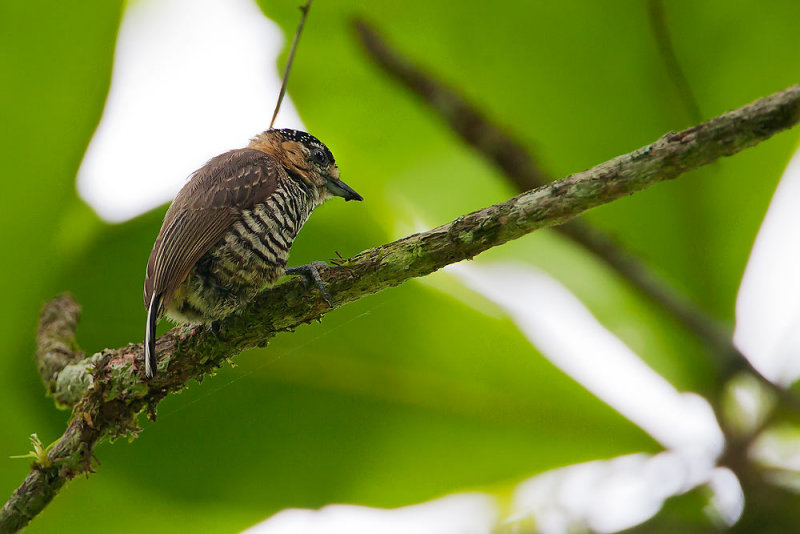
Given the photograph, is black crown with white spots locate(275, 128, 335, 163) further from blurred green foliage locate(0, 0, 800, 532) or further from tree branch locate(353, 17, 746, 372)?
tree branch locate(353, 17, 746, 372)

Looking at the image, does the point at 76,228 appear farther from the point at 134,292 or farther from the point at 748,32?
the point at 748,32

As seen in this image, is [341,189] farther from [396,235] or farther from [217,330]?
[217,330]

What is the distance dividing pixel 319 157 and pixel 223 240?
0.83m

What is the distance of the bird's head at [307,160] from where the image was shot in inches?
Result: 133

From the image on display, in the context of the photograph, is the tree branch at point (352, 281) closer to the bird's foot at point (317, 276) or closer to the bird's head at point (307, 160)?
the bird's foot at point (317, 276)

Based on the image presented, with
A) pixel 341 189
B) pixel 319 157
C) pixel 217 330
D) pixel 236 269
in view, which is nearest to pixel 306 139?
pixel 319 157

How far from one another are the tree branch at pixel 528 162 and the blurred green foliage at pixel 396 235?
0.06 m

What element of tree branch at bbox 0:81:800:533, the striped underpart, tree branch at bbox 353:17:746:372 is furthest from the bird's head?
tree branch at bbox 0:81:800:533

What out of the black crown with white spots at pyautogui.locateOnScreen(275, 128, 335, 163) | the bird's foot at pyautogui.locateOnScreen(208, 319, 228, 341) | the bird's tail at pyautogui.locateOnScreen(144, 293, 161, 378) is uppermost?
the black crown with white spots at pyautogui.locateOnScreen(275, 128, 335, 163)

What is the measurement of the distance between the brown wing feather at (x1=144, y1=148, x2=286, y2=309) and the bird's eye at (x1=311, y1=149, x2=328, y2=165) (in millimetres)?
207

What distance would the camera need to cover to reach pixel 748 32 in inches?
102

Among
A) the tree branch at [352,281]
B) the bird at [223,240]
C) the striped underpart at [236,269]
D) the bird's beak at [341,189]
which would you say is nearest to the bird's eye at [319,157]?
the bird's beak at [341,189]

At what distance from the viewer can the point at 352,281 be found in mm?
2148

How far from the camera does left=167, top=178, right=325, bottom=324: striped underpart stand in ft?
9.09
